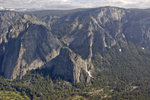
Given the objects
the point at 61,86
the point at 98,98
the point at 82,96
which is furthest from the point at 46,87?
the point at 98,98

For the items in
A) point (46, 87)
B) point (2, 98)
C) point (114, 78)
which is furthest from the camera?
point (114, 78)

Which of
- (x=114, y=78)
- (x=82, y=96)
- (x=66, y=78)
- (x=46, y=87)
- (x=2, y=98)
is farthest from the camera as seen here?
(x=114, y=78)

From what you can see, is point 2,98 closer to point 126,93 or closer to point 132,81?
point 126,93

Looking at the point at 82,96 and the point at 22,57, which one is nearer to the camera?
the point at 82,96

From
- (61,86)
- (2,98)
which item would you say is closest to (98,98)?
(61,86)

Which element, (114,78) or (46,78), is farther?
(114,78)

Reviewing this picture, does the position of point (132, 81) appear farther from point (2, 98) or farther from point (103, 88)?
point (2, 98)

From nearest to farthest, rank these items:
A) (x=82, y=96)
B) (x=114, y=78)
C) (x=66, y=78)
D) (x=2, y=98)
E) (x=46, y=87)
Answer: (x=2, y=98) < (x=82, y=96) < (x=46, y=87) < (x=66, y=78) < (x=114, y=78)

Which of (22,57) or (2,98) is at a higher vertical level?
(22,57)

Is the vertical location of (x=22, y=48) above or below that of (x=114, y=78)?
above
